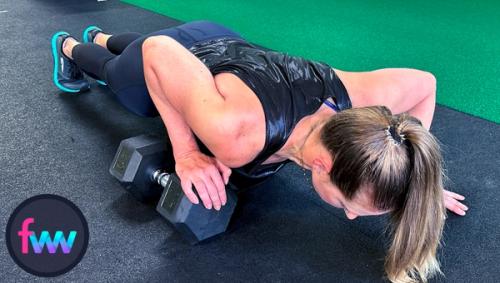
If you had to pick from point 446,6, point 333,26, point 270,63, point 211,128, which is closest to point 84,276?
point 211,128

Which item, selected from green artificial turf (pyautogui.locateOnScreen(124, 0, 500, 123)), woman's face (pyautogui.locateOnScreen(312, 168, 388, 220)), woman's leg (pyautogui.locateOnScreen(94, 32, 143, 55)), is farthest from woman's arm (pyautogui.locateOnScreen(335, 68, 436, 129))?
woman's leg (pyautogui.locateOnScreen(94, 32, 143, 55))

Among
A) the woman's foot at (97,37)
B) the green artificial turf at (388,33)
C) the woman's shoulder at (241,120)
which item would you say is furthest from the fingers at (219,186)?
the green artificial turf at (388,33)

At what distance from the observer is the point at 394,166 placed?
0.92 metres

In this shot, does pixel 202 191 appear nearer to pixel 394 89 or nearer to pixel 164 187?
pixel 164 187

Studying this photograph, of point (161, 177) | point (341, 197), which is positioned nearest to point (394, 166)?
point (341, 197)

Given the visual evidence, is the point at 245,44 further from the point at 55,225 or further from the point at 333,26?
the point at 333,26

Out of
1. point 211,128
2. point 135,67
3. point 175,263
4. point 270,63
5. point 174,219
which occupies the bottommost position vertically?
point 175,263

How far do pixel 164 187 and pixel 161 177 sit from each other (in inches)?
2.0

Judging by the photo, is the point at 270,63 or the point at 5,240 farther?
the point at 5,240

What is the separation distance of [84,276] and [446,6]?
343 centimetres

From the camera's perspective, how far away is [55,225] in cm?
106

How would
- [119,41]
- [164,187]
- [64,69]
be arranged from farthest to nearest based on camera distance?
[64,69], [119,41], [164,187]
